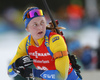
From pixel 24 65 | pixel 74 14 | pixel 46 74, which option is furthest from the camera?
pixel 74 14

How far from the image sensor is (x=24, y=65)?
9.82 feet

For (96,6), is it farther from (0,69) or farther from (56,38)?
(56,38)

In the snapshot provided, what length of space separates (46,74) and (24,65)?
1.20ft

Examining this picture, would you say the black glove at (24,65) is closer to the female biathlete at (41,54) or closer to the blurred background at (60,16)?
the female biathlete at (41,54)

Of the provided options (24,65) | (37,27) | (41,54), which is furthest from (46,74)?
(37,27)

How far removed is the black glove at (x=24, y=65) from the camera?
9.73ft

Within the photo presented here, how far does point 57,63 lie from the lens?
2.65m

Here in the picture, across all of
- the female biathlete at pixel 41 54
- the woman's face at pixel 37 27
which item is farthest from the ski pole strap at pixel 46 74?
the woman's face at pixel 37 27

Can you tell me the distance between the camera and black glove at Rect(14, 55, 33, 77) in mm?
2967

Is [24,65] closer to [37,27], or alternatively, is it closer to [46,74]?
[46,74]

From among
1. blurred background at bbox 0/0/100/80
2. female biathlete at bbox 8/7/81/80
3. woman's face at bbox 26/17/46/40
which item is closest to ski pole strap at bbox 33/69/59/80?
female biathlete at bbox 8/7/81/80

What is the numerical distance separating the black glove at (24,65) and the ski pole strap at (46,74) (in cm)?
8

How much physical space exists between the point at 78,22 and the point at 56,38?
13216 millimetres

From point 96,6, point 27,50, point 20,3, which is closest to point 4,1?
point 20,3
